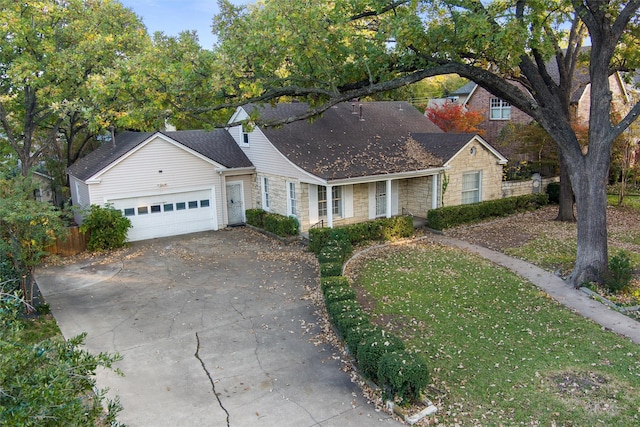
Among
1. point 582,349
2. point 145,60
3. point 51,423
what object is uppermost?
→ point 145,60

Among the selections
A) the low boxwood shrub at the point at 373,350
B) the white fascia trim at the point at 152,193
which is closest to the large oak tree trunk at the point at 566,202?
the white fascia trim at the point at 152,193

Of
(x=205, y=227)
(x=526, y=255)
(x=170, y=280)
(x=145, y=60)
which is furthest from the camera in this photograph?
(x=205, y=227)

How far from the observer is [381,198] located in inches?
839

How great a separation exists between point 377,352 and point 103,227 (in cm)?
1357

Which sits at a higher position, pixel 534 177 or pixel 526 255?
pixel 534 177

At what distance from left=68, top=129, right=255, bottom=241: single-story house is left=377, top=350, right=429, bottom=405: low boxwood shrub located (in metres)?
14.6

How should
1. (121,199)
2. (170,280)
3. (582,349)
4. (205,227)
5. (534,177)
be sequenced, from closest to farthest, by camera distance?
(582,349) < (170,280) < (121,199) < (205,227) < (534,177)

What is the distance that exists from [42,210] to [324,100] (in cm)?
878

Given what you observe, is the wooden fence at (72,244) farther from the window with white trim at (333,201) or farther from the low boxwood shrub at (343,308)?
the low boxwood shrub at (343,308)

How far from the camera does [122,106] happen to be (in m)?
12.5

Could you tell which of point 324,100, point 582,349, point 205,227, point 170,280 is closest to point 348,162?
point 324,100

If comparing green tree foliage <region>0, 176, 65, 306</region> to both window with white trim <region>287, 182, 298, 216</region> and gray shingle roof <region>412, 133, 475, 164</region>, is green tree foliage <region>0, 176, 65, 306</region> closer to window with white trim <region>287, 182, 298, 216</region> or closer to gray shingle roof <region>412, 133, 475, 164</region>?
window with white trim <region>287, 182, 298, 216</region>

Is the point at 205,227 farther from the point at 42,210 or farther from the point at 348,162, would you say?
the point at 42,210

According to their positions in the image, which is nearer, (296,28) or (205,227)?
(296,28)
